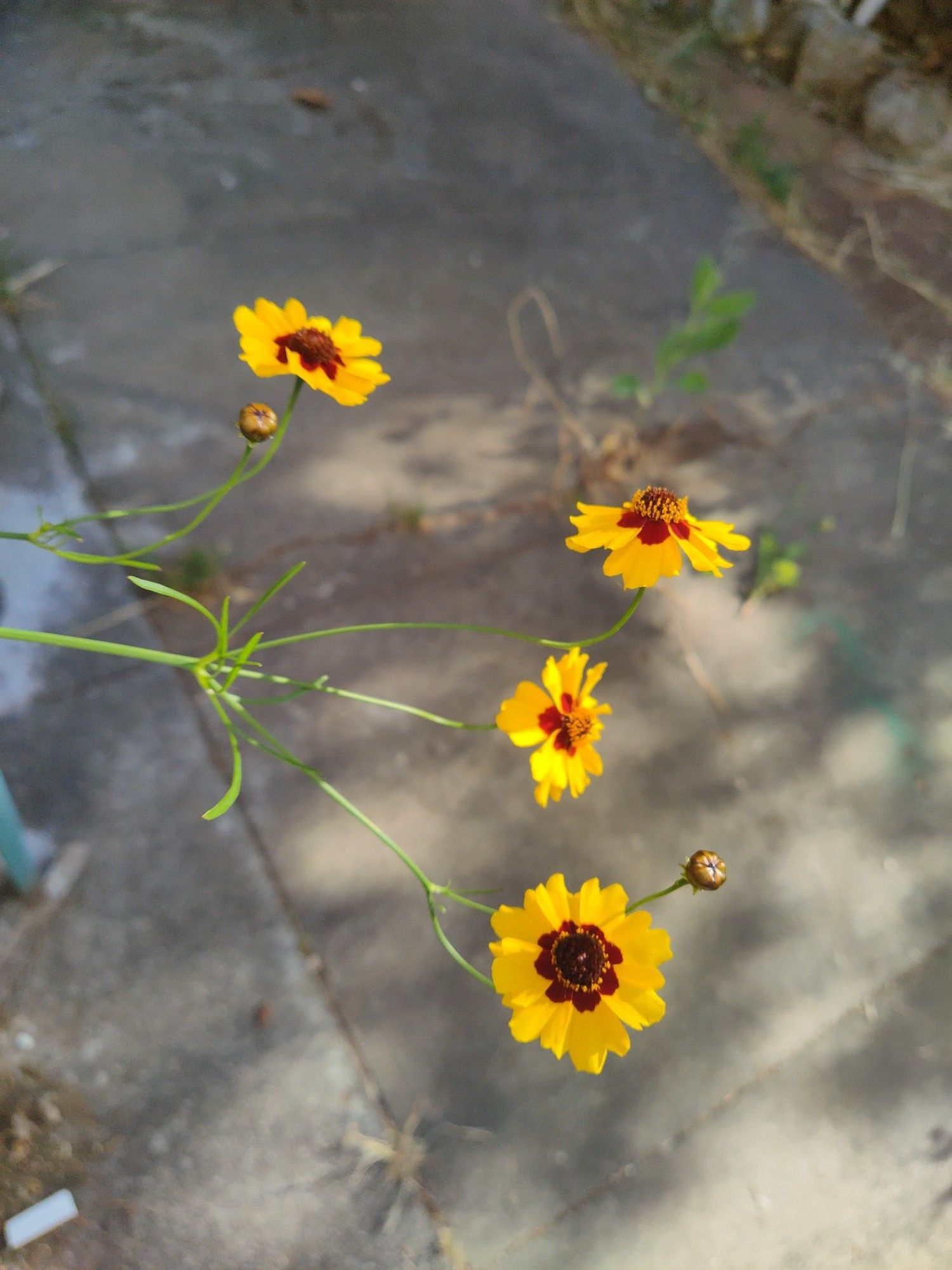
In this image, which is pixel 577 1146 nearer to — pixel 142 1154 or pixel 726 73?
pixel 142 1154

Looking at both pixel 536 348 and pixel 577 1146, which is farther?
pixel 536 348

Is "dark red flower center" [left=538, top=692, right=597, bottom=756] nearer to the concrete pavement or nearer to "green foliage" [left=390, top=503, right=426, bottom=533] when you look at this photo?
the concrete pavement

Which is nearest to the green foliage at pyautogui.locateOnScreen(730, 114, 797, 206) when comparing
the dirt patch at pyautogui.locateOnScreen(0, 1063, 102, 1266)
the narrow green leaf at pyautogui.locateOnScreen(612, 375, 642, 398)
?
the narrow green leaf at pyautogui.locateOnScreen(612, 375, 642, 398)

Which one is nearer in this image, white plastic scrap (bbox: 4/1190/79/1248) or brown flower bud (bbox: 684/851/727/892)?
brown flower bud (bbox: 684/851/727/892)

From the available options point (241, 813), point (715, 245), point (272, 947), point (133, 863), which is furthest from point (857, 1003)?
point (715, 245)

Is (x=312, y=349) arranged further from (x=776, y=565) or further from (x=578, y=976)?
(x=776, y=565)

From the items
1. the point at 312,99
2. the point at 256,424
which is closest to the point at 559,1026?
the point at 256,424
